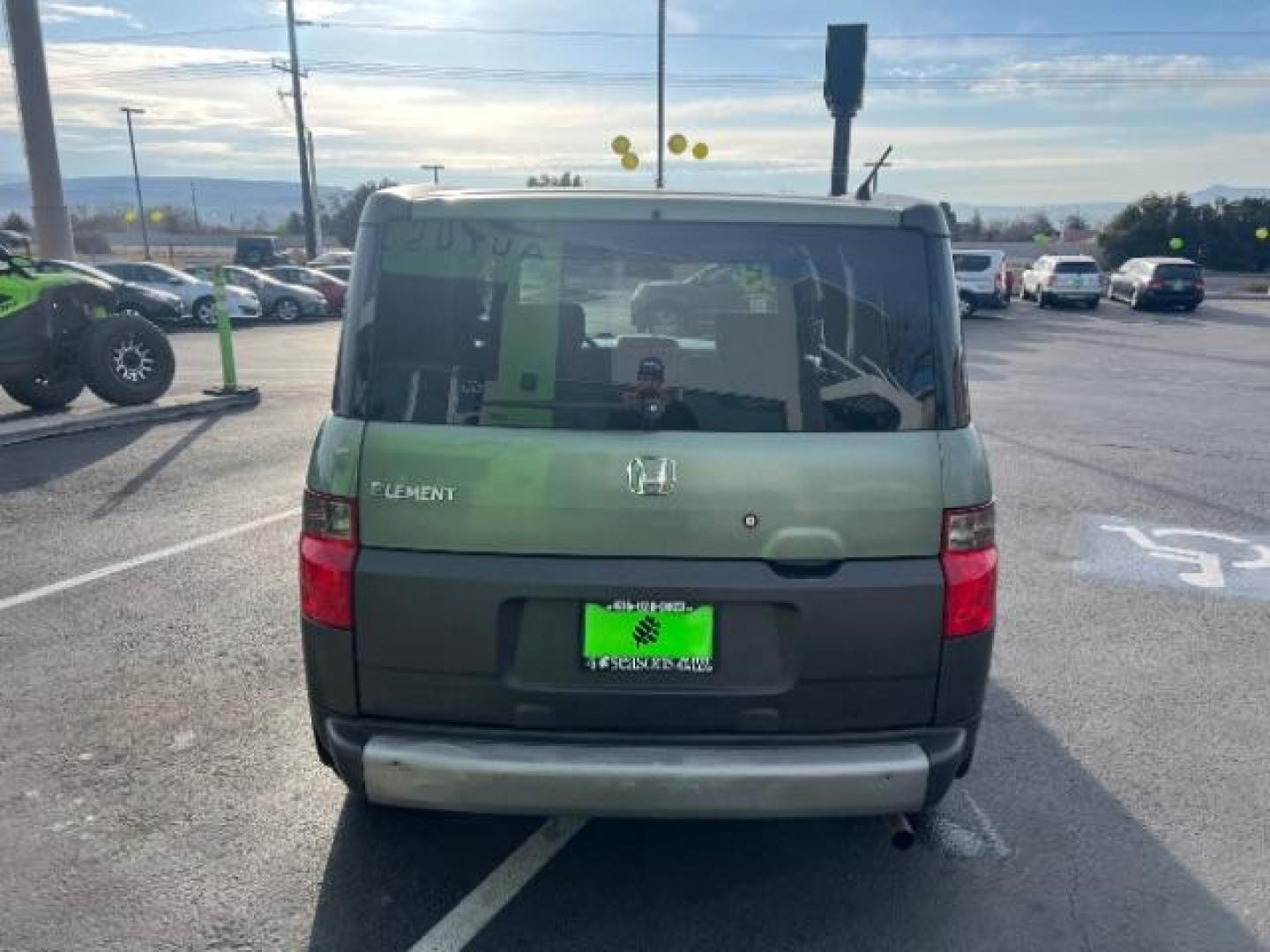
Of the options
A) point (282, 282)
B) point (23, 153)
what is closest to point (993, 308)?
point (282, 282)

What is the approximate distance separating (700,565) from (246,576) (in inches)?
149

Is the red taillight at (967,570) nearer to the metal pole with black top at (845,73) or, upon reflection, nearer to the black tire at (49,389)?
the metal pole with black top at (845,73)

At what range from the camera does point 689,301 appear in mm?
2771

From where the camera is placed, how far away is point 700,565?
2.56 metres

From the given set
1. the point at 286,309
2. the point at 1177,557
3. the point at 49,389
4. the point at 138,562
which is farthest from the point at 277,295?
the point at 1177,557

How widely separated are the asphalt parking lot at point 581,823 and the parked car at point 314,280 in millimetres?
21004

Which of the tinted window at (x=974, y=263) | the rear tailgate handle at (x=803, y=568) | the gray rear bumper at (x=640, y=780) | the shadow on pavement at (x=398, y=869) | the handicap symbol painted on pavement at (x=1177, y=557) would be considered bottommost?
the handicap symbol painted on pavement at (x=1177, y=557)

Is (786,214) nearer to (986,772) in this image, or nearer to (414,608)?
(414,608)

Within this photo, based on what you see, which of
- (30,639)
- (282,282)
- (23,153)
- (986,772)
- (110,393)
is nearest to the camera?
(986,772)

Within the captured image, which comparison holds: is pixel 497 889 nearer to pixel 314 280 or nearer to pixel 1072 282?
pixel 314 280

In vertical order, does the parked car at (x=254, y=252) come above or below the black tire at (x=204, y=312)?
above

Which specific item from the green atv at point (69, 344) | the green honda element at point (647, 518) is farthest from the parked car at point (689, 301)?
the green atv at point (69, 344)

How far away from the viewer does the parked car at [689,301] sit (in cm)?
269

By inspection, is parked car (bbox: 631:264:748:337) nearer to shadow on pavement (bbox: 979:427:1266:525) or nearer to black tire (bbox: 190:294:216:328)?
shadow on pavement (bbox: 979:427:1266:525)
